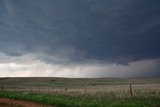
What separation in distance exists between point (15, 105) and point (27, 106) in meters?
1.56

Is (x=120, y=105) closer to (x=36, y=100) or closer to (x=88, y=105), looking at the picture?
(x=88, y=105)

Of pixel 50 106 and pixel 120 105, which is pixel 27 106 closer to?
pixel 50 106

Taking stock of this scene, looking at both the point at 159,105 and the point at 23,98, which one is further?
the point at 23,98

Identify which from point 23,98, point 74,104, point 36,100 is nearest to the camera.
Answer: point 74,104

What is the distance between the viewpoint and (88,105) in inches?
1005

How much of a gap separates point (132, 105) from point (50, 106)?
771cm

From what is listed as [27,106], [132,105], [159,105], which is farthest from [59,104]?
[159,105]

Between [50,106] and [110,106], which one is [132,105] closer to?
[110,106]

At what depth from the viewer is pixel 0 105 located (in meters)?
27.4

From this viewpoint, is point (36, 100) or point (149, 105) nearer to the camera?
point (149, 105)

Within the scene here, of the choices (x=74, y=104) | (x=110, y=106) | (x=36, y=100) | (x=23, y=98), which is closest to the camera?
(x=110, y=106)

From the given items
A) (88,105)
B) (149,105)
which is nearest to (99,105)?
(88,105)

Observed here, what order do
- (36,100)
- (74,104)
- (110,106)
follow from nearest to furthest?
(110,106) < (74,104) < (36,100)

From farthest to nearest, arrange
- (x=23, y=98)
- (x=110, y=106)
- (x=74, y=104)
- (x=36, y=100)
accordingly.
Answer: (x=23, y=98)
(x=36, y=100)
(x=74, y=104)
(x=110, y=106)
